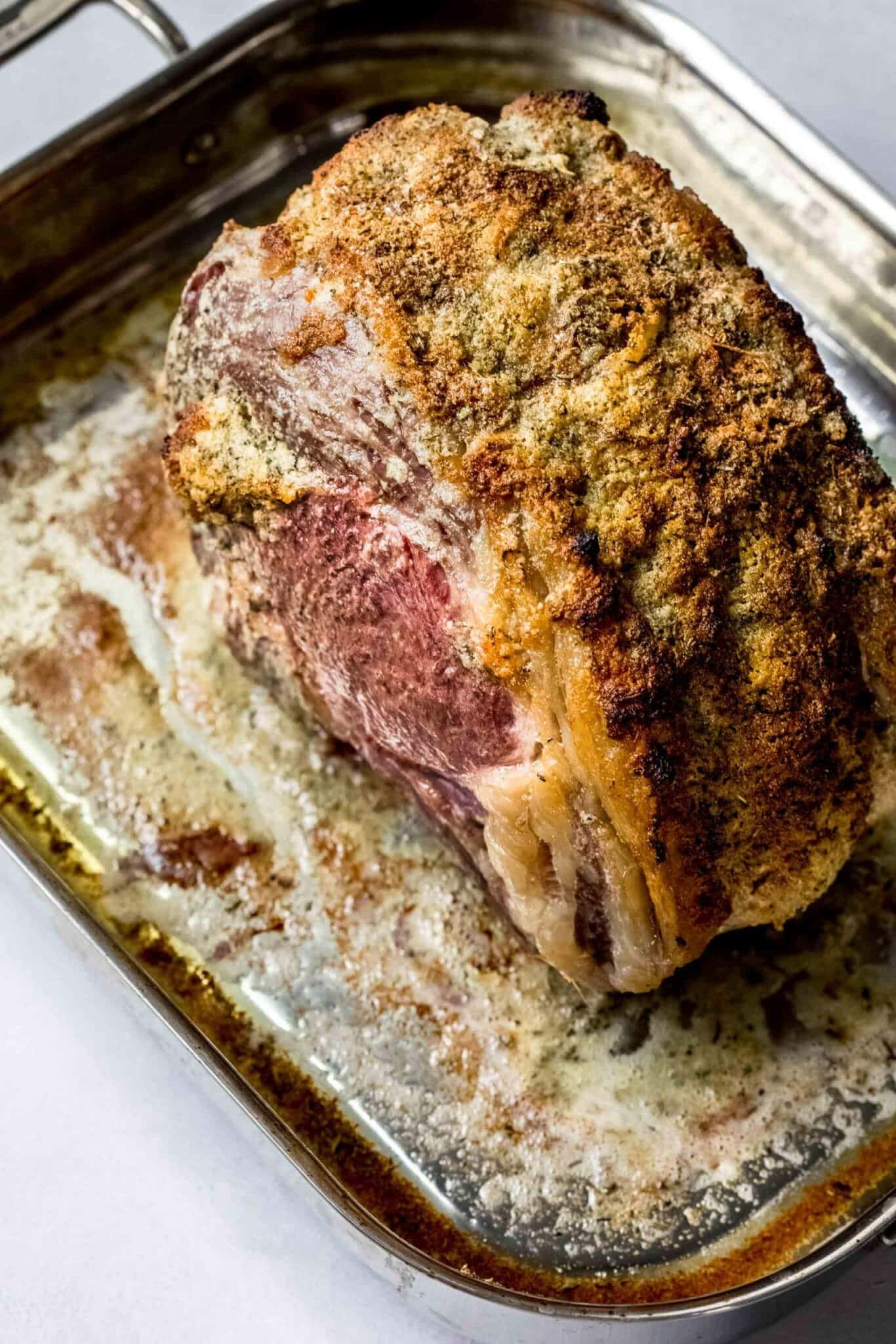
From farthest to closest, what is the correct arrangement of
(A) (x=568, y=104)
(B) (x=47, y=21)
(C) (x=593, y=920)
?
1. (B) (x=47, y=21)
2. (A) (x=568, y=104)
3. (C) (x=593, y=920)

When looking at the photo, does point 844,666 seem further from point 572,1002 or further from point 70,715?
point 70,715

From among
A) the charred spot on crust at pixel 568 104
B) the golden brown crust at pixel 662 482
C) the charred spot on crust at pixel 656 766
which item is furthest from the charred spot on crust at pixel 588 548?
the charred spot on crust at pixel 568 104

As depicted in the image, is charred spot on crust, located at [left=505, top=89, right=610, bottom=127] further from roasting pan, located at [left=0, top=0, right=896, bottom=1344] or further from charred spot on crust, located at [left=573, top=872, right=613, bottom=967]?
charred spot on crust, located at [left=573, top=872, right=613, bottom=967]

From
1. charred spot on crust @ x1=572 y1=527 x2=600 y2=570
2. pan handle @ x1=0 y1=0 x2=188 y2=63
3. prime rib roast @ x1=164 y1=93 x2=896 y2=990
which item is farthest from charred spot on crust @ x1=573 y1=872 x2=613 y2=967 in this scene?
pan handle @ x1=0 y1=0 x2=188 y2=63

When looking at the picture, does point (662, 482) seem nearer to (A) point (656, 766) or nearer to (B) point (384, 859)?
(A) point (656, 766)

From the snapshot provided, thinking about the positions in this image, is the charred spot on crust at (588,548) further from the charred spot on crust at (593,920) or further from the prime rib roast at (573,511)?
the charred spot on crust at (593,920)

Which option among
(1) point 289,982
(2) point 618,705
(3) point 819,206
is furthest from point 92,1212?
(3) point 819,206

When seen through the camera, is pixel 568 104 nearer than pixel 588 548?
No

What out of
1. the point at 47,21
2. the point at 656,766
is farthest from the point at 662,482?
the point at 47,21
